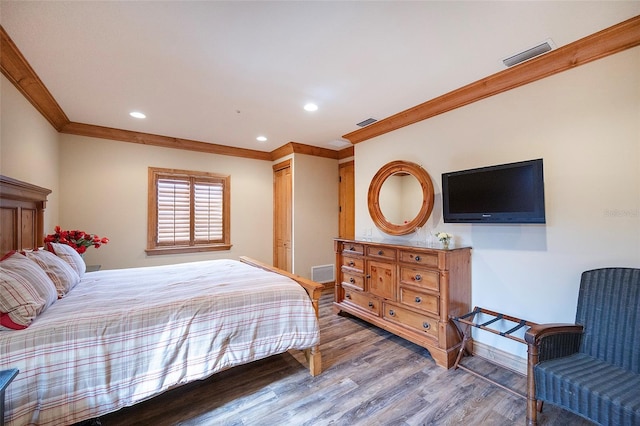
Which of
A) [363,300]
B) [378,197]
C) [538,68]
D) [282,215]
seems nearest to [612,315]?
[538,68]

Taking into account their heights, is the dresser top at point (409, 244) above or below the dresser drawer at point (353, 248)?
above

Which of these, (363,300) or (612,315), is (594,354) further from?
(363,300)

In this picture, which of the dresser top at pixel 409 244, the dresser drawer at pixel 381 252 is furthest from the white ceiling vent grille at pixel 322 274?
the dresser drawer at pixel 381 252

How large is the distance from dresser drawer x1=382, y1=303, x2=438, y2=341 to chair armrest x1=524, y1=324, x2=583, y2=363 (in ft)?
2.92

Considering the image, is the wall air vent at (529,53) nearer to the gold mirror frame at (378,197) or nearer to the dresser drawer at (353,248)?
Result: the gold mirror frame at (378,197)

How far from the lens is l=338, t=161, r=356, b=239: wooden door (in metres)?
4.88

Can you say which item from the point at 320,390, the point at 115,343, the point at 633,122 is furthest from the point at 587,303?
the point at 115,343

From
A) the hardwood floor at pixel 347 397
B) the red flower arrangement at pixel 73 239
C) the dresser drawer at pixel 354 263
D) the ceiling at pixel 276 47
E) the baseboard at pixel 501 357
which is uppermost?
the ceiling at pixel 276 47

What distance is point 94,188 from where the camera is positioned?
3758 millimetres

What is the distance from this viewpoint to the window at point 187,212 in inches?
163

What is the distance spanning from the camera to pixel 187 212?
14.4ft

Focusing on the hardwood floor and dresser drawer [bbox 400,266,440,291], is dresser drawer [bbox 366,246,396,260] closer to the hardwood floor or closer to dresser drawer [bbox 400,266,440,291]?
dresser drawer [bbox 400,266,440,291]

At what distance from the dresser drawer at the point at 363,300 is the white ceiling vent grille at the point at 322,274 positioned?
51.9 inches

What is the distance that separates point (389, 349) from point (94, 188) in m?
4.47
